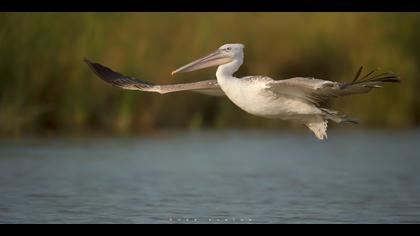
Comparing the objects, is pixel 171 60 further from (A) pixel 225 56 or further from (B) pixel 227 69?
(B) pixel 227 69

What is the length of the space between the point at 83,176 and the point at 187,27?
9.02 m

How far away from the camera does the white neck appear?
11.7m

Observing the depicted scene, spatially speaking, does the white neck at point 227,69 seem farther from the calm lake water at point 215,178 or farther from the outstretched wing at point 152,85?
the calm lake water at point 215,178

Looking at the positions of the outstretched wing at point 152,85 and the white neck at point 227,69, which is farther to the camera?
the outstretched wing at point 152,85

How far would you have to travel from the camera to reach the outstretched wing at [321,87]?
10328 mm

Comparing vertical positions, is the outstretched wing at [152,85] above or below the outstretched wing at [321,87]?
above

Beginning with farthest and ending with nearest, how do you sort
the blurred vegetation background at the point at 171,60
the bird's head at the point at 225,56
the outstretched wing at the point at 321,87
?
the blurred vegetation background at the point at 171,60
the bird's head at the point at 225,56
the outstretched wing at the point at 321,87

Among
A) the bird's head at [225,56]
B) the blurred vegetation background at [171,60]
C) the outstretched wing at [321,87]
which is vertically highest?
the blurred vegetation background at [171,60]

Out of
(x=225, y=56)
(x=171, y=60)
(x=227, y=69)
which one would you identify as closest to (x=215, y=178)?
(x=225, y=56)

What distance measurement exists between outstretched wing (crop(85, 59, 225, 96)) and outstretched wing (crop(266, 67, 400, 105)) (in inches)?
47.1

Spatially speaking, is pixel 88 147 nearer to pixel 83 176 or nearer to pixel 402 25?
pixel 83 176

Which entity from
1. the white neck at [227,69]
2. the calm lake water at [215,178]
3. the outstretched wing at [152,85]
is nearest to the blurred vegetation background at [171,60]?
the calm lake water at [215,178]

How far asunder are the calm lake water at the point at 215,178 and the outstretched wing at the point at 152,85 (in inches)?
61.4
